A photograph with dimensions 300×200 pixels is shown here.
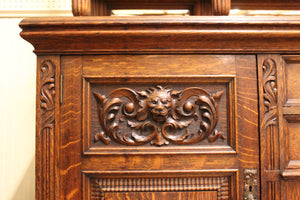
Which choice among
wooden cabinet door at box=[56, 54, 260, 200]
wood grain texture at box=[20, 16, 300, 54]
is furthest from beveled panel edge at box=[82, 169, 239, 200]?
wood grain texture at box=[20, 16, 300, 54]

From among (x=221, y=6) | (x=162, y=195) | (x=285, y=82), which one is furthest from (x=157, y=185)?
(x=221, y=6)

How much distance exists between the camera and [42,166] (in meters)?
0.49

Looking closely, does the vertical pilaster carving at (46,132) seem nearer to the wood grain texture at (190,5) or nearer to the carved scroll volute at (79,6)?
the carved scroll volute at (79,6)

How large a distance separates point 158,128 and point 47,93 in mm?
256

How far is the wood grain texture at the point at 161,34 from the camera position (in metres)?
0.47

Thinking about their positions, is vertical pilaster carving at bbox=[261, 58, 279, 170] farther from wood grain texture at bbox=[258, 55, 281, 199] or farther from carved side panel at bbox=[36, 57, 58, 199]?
carved side panel at bbox=[36, 57, 58, 199]

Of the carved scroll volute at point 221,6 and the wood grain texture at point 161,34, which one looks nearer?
the wood grain texture at point 161,34

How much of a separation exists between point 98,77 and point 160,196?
295mm

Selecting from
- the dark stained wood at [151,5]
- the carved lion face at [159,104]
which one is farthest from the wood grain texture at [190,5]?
the carved lion face at [159,104]

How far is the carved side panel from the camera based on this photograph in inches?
19.2

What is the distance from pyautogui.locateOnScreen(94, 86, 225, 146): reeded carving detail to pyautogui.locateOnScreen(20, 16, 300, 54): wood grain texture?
0.32ft

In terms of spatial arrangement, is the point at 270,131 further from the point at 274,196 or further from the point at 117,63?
the point at 117,63

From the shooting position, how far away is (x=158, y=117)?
50cm

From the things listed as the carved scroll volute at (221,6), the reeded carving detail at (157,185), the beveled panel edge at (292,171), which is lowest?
the reeded carving detail at (157,185)
